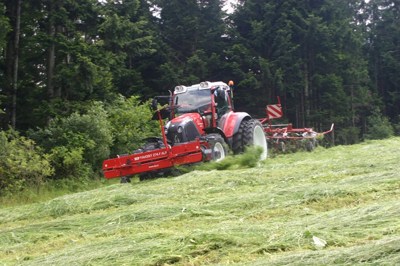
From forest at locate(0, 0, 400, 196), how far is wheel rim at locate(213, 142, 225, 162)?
148 inches

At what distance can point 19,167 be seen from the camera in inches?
408

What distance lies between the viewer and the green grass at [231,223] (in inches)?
134

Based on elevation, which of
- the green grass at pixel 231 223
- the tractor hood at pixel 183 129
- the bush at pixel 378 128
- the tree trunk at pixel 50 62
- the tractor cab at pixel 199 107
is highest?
the tree trunk at pixel 50 62

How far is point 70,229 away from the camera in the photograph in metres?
5.39

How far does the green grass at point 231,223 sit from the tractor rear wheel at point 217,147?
87.5 inches

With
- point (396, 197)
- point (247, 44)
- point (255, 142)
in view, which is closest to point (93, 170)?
point (255, 142)

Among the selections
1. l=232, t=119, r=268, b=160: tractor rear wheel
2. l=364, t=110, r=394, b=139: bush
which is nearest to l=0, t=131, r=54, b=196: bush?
l=232, t=119, r=268, b=160: tractor rear wheel

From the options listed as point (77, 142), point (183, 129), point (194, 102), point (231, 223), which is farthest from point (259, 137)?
point (231, 223)

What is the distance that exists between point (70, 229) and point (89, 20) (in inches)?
461

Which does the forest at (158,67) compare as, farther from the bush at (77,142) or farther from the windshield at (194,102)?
the windshield at (194,102)

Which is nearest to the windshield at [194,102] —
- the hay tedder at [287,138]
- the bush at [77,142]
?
the bush at [77,142]

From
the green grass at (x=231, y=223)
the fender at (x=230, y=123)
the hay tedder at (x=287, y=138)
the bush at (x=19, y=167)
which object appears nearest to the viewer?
the green grass at (x=231, y=223)

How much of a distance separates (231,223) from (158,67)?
2209cm

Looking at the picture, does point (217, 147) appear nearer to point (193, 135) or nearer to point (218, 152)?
point (218, 152)
